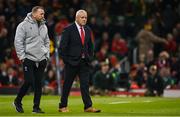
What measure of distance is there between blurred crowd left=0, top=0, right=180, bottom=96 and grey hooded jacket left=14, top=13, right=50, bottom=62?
12456mm

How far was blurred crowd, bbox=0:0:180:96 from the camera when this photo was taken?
1204 inches

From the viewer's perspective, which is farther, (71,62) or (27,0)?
(27,0)

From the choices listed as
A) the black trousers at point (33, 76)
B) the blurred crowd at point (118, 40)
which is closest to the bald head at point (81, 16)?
the black trousers at point (33, 76)

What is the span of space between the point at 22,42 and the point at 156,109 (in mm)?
3741

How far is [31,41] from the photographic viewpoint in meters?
17.1

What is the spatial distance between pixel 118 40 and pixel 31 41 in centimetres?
1573

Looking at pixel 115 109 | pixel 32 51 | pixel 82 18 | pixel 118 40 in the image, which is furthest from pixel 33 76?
pixel 118 40

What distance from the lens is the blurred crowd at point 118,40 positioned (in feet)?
100

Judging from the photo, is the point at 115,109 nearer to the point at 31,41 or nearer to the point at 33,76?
the point at 33,76

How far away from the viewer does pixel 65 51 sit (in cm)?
1736

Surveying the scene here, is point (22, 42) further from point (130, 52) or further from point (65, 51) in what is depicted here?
point (130, 52)

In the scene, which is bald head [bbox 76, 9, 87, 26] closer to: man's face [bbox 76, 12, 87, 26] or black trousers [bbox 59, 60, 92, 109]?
man's face [bbox 76, 12, 87, 26]

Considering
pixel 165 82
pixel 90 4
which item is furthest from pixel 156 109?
pixel 90 4

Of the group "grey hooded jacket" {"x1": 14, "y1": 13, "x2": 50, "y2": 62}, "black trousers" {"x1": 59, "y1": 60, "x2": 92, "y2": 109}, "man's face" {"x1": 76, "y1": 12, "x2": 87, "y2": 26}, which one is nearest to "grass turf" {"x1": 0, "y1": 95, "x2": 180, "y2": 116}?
"black trousers" {"x1": 59, "y1": 60, "x2": 92, "y2": 109}
